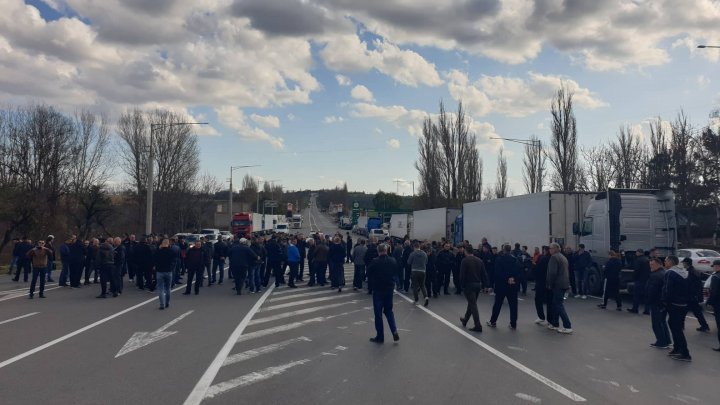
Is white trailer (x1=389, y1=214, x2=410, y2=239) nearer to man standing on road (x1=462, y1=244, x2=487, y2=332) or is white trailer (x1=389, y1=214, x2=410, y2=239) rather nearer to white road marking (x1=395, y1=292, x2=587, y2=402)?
man standing on road (x1=462, y1=244, x2=487, y2=332)

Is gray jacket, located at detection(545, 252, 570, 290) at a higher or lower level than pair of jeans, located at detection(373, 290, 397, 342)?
higher

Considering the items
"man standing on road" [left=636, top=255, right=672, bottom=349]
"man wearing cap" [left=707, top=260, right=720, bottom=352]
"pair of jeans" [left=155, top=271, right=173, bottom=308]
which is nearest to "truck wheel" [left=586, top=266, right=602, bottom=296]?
"man wearing cap" [left=707, top=260, right=720, bottom=352]

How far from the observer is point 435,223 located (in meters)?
40.5

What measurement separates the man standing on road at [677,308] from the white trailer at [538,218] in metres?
11.5

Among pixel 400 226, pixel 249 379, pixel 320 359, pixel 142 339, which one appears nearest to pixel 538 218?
pixel 320 359

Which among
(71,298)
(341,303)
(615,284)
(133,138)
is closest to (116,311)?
(71,298)

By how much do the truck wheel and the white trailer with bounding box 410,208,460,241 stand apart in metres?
18.4

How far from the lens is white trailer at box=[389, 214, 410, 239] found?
52775 millimetres

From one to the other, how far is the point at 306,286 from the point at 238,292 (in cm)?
332

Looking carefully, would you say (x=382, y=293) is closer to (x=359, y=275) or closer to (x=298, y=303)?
(x=298, y=303)

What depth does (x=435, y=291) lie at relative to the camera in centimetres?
1748

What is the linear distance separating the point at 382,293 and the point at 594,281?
36.9ft

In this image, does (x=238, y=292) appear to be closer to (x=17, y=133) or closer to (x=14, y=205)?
(x=14, y=205)

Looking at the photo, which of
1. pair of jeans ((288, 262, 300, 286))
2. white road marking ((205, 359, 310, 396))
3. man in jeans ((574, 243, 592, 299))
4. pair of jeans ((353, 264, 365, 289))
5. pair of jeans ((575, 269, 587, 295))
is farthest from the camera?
pair of jeans ((288, 262, 300, 286))
